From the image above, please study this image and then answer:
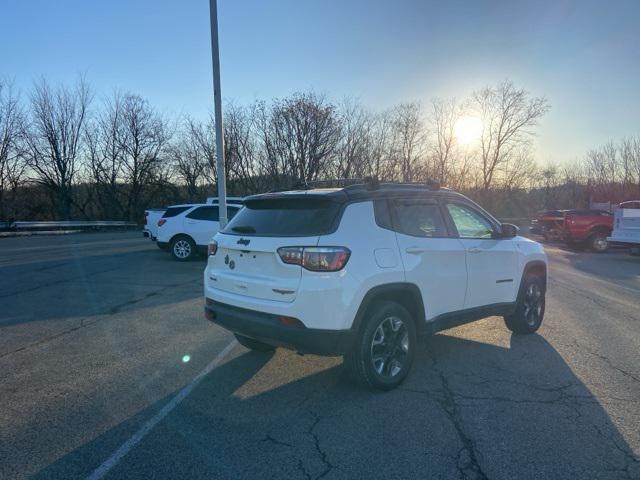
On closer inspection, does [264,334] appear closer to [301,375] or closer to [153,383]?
[301,375]

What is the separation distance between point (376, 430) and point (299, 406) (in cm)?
74

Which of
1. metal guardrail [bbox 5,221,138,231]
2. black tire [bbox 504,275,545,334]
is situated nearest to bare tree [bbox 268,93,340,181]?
metal guardrail [bbox 5,221,138,231]

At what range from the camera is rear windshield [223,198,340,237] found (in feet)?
12.6

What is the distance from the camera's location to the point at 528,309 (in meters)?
5.95

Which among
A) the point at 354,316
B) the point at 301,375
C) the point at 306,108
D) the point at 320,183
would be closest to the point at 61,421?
the point at 301,375

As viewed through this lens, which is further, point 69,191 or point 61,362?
point 69,191

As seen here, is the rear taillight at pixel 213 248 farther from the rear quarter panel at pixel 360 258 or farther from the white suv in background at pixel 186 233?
the white suv in background at pixel 186 233

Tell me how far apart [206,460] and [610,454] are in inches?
111

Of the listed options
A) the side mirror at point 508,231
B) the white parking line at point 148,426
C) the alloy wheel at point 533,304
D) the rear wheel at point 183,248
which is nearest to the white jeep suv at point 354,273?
the side mirror at point 508,231

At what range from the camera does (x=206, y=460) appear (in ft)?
9.77

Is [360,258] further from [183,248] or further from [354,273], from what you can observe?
[183,248]

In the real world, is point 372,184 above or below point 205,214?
above

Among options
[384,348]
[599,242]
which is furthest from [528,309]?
[599,242]

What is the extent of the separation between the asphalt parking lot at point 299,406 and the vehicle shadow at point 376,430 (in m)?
0.01
